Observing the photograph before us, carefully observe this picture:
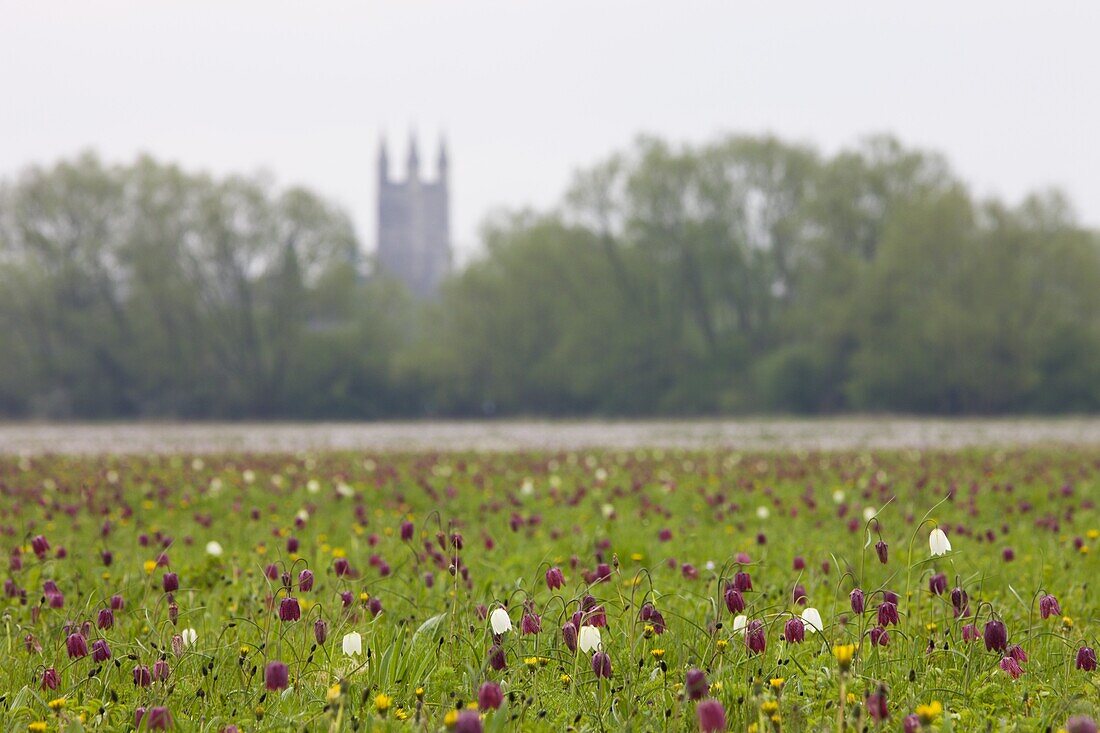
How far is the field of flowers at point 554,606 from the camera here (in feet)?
11.1

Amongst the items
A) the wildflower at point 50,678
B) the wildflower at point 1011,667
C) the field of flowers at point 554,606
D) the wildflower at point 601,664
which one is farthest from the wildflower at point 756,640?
the wildflower at point 50,678

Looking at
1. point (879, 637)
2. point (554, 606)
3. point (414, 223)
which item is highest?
point (414, 223)

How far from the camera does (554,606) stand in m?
4.98

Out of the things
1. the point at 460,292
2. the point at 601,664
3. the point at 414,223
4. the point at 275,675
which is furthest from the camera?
the point at 414,223

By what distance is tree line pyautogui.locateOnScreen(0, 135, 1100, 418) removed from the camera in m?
43.4

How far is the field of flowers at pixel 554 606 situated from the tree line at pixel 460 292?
109 ft

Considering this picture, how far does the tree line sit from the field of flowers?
109 ft

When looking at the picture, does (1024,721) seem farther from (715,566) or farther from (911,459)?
(911,459)

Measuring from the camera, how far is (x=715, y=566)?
19.0ft

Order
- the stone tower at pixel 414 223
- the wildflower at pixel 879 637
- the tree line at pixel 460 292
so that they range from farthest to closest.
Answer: the stone tower at pixel 414 223
the tree line at pixel 460 292
the wildflower at pixel 879 637

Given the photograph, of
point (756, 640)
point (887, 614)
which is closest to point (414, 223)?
point (887, 614)

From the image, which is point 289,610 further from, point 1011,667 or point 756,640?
point 1011,667

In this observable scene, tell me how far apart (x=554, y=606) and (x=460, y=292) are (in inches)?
1637

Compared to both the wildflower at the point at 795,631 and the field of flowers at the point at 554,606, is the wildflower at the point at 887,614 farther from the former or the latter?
the wildflower at the point at 795,631
